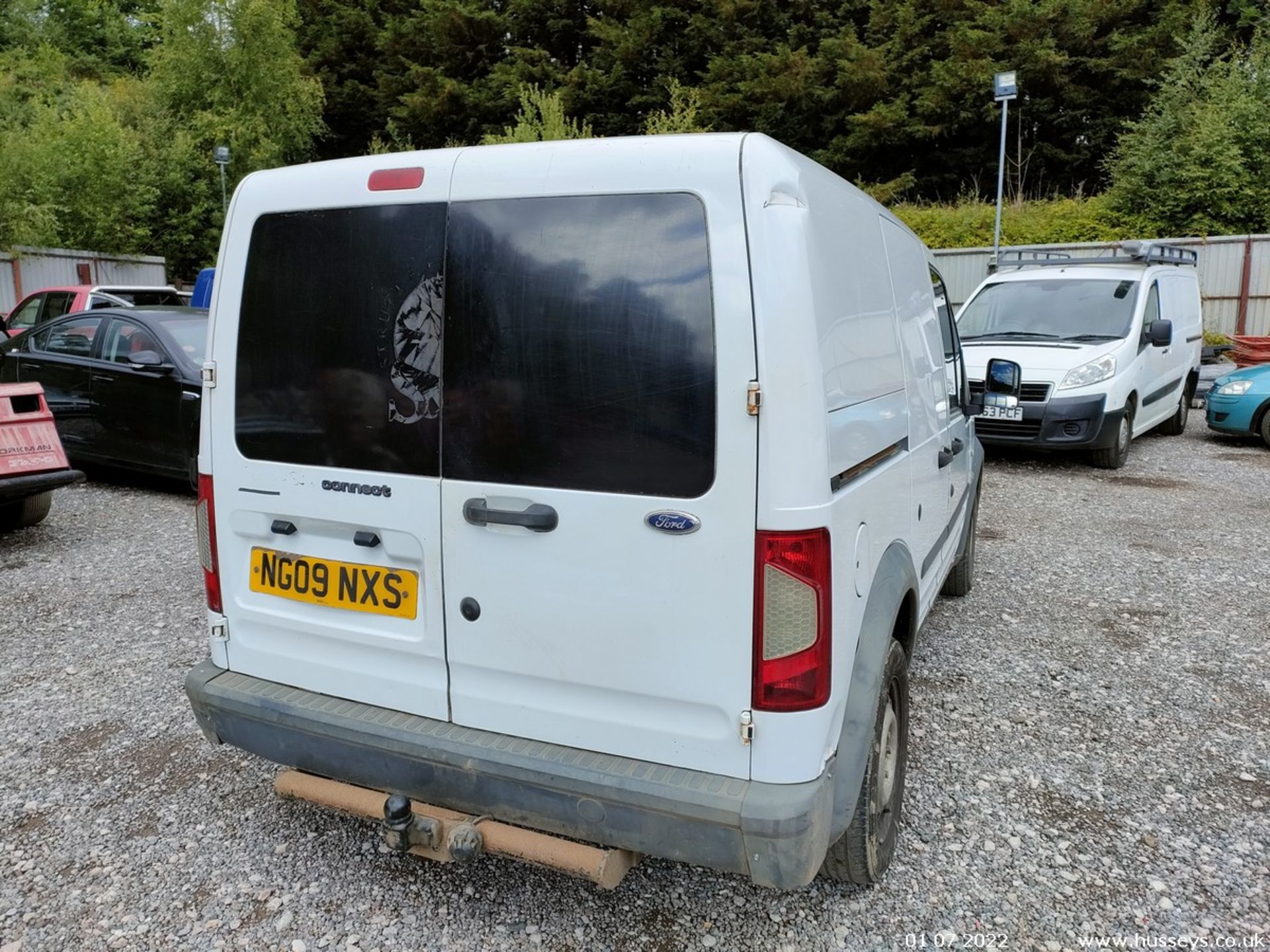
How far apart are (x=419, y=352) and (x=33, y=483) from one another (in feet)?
15.9

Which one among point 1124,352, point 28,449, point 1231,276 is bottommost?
point 28,449

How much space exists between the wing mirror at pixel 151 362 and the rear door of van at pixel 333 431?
502 cm

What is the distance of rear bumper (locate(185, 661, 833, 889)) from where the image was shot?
2016mm

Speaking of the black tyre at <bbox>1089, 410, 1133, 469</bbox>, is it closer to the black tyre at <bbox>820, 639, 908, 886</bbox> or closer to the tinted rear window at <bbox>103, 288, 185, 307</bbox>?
the black tyre at <bbox>820, 639, 908, 886</bbox>

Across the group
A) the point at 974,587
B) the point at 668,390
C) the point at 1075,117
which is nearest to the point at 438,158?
the point at 668,390

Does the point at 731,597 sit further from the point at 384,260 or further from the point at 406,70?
the point at 406,70

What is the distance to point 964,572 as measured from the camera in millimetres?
5090

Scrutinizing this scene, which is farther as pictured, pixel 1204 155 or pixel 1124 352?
pixel 1204 155

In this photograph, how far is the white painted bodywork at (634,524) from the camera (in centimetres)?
200

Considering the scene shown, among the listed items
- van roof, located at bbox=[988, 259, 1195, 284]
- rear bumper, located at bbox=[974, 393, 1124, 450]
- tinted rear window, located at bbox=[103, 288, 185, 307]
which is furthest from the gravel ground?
tinted rear window, located at bbox=[103, 288, 185, 307]

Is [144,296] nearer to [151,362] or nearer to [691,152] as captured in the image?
[151,362]

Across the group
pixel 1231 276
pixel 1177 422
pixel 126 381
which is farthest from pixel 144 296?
pixel 1231 276

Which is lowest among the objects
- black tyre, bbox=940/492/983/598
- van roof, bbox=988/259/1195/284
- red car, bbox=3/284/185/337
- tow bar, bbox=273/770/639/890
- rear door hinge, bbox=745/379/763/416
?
black tyre, bbox=940/492/983/598

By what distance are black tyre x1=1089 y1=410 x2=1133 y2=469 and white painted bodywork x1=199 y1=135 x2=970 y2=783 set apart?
7098 mm
